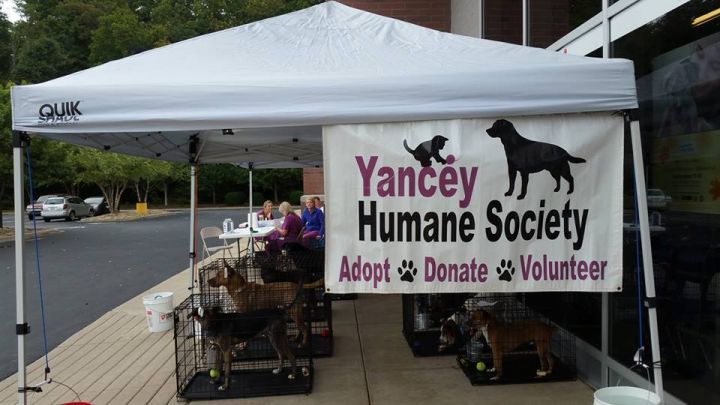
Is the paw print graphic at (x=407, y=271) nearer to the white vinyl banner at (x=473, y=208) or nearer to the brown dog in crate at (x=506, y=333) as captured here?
the white vinyl banner at (x=473, y=208)

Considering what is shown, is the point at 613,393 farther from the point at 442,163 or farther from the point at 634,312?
the point at 442,163

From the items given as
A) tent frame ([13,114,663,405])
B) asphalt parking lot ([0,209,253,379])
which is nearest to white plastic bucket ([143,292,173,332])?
asphalt parking lot ([0,209,253,379])

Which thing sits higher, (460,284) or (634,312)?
(460,284)

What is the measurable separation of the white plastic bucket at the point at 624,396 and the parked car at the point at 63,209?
3131 centimetres

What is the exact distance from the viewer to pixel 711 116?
304cm

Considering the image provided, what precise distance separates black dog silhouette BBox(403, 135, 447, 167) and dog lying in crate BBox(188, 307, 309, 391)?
2.04 m

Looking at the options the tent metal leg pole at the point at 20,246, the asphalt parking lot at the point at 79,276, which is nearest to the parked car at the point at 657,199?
the tent metal leg pole at the point at 20,246

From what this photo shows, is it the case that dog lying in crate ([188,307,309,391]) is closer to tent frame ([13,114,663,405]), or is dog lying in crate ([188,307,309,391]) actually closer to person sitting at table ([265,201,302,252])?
tent frame ([13,114,663,405])

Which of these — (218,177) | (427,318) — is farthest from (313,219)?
(218,177)

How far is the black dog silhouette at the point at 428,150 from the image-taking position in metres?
2.95

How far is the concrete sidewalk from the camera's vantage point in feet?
13.4

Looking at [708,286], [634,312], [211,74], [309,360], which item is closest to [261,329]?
[309,360]

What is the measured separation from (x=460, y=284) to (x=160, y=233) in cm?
2000

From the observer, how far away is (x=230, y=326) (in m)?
4.14
